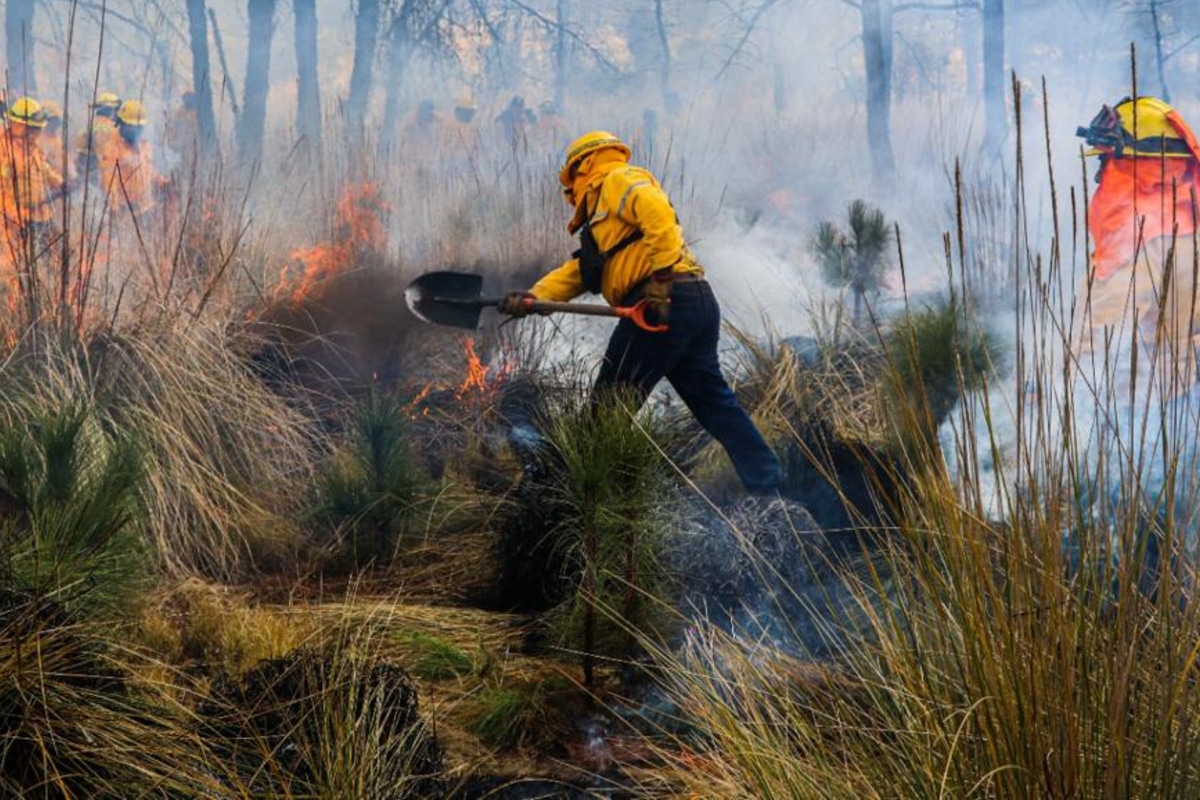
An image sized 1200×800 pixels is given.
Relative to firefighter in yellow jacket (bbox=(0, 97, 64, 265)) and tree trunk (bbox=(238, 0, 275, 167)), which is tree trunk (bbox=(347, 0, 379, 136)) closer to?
tree trunk (bbox=(238, 0, 275, 167))

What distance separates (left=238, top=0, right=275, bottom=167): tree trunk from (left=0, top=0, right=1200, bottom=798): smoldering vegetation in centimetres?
3

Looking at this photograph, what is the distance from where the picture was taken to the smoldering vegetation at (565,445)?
7.16 ft

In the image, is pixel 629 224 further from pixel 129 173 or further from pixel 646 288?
pixel 129 173

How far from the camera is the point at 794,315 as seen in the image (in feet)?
27.8

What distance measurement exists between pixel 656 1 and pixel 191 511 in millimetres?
6320

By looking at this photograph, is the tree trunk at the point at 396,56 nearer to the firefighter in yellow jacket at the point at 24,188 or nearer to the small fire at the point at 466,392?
the firefighter in yellow jacket at the point at 24,188

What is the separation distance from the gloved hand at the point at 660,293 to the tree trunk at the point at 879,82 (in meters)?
5.57

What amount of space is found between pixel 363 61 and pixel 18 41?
9.44ft

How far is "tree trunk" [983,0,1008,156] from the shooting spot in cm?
1027

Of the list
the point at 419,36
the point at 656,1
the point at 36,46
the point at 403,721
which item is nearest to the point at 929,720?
the point at 403,721

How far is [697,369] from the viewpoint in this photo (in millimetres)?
5438

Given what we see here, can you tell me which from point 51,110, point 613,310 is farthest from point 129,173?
point 613,310

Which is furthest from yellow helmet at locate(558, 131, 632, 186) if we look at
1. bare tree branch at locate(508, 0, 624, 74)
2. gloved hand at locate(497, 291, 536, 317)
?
bare tree branch at locate(508, 0, 624, 74)

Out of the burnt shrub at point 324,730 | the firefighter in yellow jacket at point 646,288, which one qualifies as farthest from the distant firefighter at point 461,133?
the burnt shrub at point 324,730
